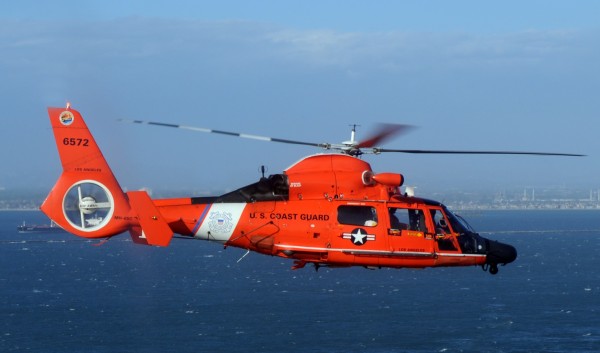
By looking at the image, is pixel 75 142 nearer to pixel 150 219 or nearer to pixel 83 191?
pixel 83 191

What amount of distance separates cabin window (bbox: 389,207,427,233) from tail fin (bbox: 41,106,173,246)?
6.16m

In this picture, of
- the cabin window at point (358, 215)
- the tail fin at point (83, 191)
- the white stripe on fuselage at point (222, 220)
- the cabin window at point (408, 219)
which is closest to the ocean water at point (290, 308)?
the tail fin at point (83, 191)

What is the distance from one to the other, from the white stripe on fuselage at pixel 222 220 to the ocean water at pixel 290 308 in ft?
195

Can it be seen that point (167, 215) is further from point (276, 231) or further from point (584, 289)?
point (584, 289)

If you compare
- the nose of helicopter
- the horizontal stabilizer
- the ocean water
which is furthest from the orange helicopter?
the ocean water

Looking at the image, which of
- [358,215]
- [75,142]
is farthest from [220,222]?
[75,142]

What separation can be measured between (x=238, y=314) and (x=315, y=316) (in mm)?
8600

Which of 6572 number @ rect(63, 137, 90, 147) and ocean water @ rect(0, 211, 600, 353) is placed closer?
6572 number @ rect(63, 137, 90, 147)

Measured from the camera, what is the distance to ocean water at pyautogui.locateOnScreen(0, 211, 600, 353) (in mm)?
83625

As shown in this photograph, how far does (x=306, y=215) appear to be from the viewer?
21.3m

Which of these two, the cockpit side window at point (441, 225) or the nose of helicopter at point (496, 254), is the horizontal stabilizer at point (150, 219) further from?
the nose of helicopter at point (496, 254)

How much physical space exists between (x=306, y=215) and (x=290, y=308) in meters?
79.3

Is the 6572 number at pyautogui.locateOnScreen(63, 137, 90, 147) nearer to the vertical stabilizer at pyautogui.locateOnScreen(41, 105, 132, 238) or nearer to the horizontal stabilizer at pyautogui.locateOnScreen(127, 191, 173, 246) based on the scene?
the vertical stabilizer at pyautogui.locateOnScreen(41, 105, 132, 238)

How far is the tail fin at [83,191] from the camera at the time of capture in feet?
71.3
